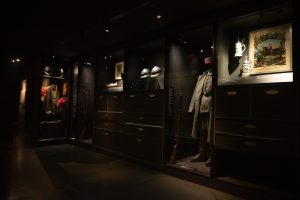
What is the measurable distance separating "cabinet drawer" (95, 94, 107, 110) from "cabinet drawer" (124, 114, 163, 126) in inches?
31.4

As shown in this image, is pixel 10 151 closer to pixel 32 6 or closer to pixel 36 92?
pixel 36 92

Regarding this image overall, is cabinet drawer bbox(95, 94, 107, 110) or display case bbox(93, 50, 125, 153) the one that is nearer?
display case bbox(93, 50, 125, 153)

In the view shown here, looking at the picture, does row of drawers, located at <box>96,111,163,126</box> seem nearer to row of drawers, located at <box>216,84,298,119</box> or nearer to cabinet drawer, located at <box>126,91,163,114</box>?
cabinet drawer, located at <box>126,91,163,114</box>

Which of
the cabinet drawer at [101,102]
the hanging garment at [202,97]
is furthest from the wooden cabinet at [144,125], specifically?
the cabinet drawer at [101,102]

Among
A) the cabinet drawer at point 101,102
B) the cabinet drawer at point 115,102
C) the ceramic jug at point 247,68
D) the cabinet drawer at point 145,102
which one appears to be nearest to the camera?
the ceramic jug at point 247,68

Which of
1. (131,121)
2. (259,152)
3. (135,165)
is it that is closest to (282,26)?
(259,152)

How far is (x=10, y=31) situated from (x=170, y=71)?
3386 millimetres

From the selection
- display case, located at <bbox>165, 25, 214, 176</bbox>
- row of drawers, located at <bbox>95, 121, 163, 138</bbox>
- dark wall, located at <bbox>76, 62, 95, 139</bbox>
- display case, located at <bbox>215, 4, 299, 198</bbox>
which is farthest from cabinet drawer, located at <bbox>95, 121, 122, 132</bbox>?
display case, located at <bbox>215, 4, 299, 198</bbox>

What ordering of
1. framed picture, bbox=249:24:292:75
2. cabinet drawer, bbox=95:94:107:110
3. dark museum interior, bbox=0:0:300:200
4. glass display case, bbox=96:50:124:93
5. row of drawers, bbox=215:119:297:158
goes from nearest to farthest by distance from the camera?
row of drawers, bbox=215:119:297:158, dark museum interior, bbox=0:0:300:200, framed picture, bbox=249:24:292:75, cabinet drawer, bbox=95:94:107:110, glass display case, bbox=96:50:124:93

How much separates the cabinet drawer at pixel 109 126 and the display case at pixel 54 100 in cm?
153

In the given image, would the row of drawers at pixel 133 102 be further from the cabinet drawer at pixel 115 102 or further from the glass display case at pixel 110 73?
the glass display case at pixel 110 73

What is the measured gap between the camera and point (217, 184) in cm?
250

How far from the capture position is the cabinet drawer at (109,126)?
392cm

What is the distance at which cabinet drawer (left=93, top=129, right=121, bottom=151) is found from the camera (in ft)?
12.9
